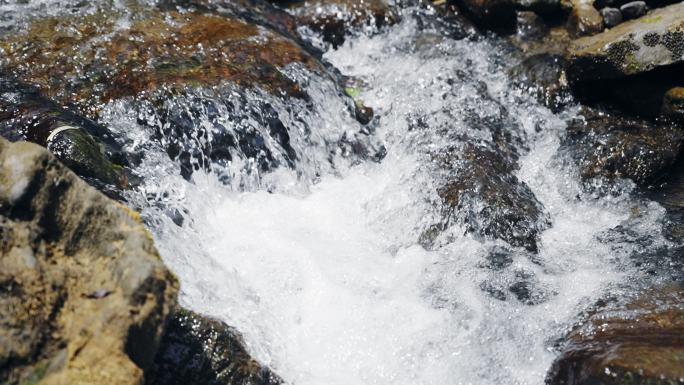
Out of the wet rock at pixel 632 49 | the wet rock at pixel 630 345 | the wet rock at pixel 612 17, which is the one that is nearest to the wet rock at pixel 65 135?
the wet rock at pixel 630 345

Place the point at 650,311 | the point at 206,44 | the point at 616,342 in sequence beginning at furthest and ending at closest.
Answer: the point at 206,44 → the point at 650,311 → the point at 616,342

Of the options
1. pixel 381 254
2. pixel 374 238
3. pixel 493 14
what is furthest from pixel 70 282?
pixel 493 14

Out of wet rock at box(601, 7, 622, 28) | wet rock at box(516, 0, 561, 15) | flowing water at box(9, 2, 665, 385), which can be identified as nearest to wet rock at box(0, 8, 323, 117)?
flowing water at box(9, 2, 665, 385)

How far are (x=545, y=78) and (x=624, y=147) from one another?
1588 mm

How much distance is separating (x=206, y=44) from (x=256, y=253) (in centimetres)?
286

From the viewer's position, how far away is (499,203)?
584cm

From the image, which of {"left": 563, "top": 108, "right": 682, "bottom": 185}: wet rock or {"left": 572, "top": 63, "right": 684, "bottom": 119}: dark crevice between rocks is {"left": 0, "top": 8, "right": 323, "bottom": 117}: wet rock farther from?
{"left": 572, "top": 63, "right": 684, "bottom": 119}: dark crevice between rocks

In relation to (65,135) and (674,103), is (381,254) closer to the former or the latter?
(65,135)

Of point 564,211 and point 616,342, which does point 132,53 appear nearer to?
point 564,211

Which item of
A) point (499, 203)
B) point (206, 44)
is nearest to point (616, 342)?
point (499, 203)

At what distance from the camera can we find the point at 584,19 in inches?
342

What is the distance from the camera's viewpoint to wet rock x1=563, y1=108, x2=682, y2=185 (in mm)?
6520

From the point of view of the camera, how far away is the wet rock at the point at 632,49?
6.91m

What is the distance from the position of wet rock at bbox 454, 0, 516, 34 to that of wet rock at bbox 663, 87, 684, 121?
2.73 meters
